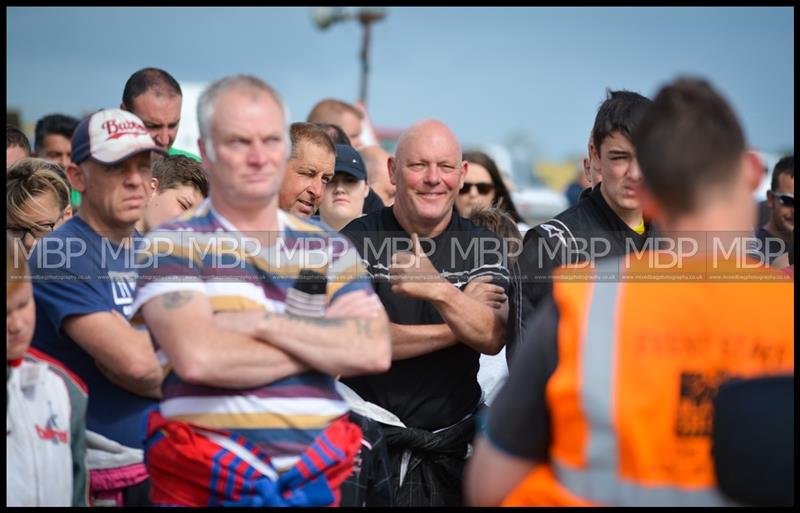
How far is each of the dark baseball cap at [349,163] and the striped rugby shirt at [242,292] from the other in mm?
2553

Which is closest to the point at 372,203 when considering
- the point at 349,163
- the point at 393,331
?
the point at 349,163

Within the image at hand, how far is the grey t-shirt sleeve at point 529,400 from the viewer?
255cm

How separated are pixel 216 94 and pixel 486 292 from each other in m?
1.92

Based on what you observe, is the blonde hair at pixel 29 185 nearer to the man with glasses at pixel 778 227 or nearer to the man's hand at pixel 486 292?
the man's hand at pixel 486 292

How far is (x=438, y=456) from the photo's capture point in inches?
183

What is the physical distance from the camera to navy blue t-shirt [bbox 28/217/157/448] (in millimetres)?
3646

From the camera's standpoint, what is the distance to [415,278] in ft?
14.1

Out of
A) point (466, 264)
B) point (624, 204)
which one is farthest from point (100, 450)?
point (624, 204)

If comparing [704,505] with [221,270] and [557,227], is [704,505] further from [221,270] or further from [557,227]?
[557,227]

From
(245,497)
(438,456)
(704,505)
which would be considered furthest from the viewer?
(438,456)

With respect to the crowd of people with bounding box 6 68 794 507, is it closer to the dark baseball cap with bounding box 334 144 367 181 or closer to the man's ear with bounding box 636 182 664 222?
the man's ear with bounding box 636 182 664 222

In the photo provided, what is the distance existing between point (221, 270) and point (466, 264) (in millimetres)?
1892

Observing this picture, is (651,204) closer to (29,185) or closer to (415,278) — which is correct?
(415,278)

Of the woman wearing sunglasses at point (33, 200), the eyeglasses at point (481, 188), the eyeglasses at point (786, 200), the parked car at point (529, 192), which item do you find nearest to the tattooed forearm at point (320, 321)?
the woman wearing sunglasses at point (33, 200)
